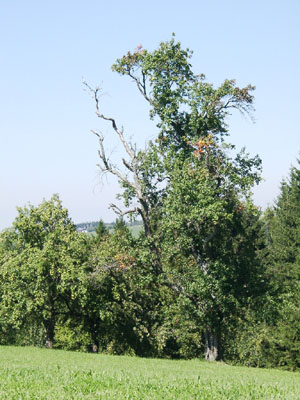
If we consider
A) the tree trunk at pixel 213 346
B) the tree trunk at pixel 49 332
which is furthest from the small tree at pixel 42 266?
the tree trunk at pixel 213 346

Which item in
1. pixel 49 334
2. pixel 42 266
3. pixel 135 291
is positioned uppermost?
pixel 42 266

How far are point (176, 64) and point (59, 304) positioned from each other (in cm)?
2220

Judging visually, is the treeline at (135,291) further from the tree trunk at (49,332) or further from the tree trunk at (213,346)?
the tree trunk at (213,346)

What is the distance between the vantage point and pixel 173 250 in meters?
31.1

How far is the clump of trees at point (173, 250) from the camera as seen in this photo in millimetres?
31319

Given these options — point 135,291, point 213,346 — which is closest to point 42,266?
point 135,291

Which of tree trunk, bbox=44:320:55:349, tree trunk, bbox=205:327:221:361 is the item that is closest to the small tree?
tree trunk, bbox=44:320:55:349

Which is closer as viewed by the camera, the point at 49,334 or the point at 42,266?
the point at 42,266

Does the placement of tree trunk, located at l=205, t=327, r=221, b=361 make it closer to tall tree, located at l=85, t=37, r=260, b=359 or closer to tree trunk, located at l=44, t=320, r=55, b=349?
tall tree, located at l=85, t=37, r=260, b=359

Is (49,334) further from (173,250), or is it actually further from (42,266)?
(173,250)

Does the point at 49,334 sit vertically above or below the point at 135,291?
below

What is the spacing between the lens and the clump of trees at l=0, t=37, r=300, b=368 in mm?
31319

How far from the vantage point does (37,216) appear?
41.5 metres

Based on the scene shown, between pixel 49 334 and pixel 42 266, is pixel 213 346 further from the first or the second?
pixel 49 334
